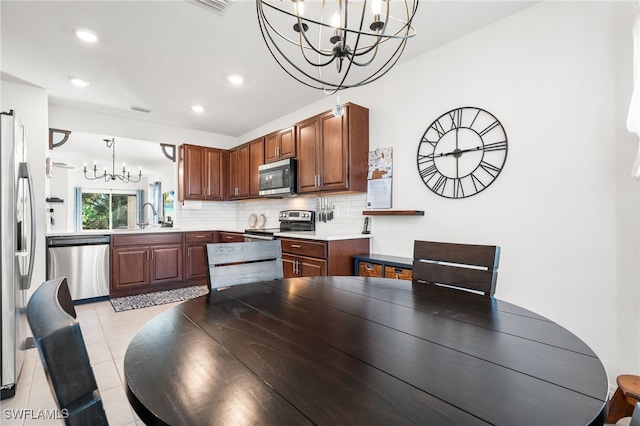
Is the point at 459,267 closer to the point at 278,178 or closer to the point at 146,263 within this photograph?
the point at 278,178

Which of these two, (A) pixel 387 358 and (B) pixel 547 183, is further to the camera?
(B) pixel 547 183

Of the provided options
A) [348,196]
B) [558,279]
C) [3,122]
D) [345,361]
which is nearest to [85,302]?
[3,122]

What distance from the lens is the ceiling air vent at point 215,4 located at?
209 cm

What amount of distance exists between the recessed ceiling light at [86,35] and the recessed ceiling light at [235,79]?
1145mm

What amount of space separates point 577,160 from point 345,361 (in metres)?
2.12

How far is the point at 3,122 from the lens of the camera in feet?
6.17

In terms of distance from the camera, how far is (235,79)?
3295 mm

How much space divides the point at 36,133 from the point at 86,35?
5.46 ft

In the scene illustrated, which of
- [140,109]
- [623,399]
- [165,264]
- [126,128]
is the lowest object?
[623,399]

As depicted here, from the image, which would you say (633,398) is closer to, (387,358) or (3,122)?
(387,358)

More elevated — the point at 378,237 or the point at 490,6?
the point at 490,6

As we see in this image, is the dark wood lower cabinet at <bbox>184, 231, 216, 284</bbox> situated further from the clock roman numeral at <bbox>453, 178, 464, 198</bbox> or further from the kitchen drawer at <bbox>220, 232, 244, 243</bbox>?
the clock roman numeral at <bbox>453, 178, 464, 198</bbox>

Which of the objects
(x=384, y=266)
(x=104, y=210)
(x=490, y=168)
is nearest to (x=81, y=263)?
(x=384, y=266)

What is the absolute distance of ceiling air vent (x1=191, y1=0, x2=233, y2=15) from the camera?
209cm
